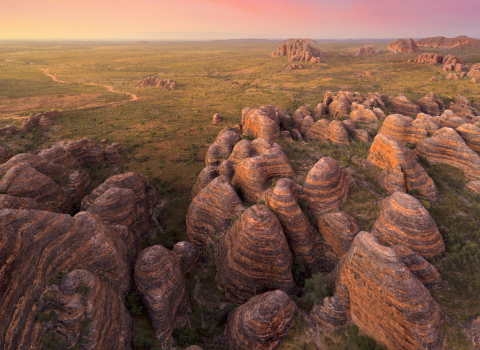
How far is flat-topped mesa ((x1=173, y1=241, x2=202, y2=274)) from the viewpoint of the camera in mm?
24688

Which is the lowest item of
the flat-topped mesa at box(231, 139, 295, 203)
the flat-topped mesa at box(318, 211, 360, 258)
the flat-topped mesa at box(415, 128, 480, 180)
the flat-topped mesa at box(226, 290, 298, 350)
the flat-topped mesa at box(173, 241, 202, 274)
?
the flat-topped mesa at box(173, 241, 202, 274)

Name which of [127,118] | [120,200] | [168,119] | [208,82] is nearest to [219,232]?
[120,200]

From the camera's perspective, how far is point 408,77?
100 meters

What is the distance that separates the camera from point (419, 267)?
17.2 metres

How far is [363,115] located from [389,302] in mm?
43111

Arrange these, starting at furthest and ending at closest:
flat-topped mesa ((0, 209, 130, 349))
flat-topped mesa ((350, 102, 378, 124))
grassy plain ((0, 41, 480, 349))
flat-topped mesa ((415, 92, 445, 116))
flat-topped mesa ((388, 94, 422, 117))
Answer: flat-topped mesa ((415, 92, 445, 116))
flat-topped mesa ((388, 94, 422, 117))
flat-topped mesa ((350, 102, 378, 124))
grassy plain ((0, 41, 480, 349))
flat-topped mesa ((0, 209, 130, 349))

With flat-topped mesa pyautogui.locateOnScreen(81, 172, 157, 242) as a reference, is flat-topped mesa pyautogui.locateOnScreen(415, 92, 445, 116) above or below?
above

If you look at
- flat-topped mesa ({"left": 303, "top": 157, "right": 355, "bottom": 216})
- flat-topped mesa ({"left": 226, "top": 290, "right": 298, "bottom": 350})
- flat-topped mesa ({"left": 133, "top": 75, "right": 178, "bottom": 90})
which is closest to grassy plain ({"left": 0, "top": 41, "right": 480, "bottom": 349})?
flat-topped mesa ({"left": 303, "top": 157, "right": 355, "bottom": 216})

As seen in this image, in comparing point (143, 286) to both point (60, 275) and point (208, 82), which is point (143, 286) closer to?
point (60, 275)

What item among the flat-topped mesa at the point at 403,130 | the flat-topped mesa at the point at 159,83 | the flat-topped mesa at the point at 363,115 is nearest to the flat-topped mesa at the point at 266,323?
the flat-topped mesa at the point at 403,130

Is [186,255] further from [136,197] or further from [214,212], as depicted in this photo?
[136,197]

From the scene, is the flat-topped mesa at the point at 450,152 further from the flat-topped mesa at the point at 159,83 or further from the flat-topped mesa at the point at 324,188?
the flat-topped mesa at the point at 159,83

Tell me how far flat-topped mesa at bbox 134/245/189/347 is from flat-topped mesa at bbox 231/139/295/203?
12041mm

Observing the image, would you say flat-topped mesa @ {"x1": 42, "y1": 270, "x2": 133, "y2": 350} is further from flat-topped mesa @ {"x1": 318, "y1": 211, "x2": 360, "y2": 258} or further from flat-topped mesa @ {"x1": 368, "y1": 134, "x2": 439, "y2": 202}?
flat-topped mesa @ {"x1": 368, "y1": 134, "x2": 439, "y2": 202}
